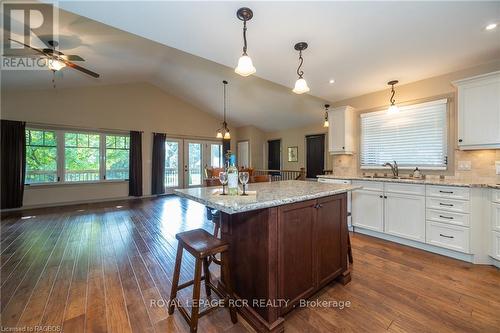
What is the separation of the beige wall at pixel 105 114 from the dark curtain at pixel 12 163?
0.21 meters

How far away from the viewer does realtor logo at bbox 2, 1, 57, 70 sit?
232 cm

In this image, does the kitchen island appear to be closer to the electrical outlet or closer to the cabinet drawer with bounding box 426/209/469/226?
the cabinet drawer with bounding box 426/209/469/226

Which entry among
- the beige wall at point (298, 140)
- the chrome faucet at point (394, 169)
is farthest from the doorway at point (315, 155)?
the chrome faucet at point (394, 169)

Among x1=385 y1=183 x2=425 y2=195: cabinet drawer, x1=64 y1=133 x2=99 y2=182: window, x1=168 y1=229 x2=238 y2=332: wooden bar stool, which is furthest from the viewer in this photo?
x1=64 y1=133 x2=99 y2=182: window

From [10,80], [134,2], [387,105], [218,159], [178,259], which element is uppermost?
[10,80]

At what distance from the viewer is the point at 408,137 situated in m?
3.35

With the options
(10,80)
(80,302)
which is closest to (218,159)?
(10,80)

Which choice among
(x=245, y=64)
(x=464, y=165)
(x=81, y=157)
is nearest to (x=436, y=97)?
(x=464, y=165)

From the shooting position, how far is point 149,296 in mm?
1882

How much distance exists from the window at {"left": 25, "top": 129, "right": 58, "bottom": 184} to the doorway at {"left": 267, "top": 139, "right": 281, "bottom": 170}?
6.77 meters

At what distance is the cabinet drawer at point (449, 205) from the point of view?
8.06 feet

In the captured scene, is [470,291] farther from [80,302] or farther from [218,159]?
[218,159]

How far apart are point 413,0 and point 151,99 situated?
6989 millimetres

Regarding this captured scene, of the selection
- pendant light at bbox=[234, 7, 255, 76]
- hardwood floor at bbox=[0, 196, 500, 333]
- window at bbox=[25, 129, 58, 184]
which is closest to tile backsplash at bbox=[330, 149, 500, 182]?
hardwood floor at bbox=[0, 196, 500, 333]
